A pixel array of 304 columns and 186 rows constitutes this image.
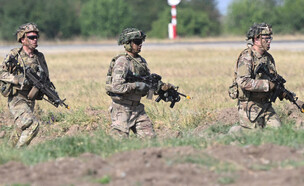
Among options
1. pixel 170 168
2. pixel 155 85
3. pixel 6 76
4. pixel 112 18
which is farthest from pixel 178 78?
pixel 112 18

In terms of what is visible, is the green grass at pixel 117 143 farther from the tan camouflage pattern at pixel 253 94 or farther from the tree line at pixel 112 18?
the tree line at pixel 112 18

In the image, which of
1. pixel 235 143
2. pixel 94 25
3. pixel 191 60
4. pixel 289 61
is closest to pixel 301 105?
pixel 235 143

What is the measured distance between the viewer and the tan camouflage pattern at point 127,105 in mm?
8680

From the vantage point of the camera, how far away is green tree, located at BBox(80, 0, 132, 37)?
50.7 meters

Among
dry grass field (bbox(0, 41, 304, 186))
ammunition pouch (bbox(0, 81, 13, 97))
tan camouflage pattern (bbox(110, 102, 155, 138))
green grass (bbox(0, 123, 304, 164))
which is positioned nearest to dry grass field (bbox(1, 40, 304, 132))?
dry grass field (bbox(0, 41, 304, 186))

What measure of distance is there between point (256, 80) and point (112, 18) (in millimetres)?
42736

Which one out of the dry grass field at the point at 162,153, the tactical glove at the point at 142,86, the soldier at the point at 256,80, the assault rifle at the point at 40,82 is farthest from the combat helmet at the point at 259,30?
the assault rifle at the point at 40,82

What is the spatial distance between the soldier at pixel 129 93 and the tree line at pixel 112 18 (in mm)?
36270

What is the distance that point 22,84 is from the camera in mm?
9031

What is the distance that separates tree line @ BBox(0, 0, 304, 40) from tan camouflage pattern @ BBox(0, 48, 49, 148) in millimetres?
36232

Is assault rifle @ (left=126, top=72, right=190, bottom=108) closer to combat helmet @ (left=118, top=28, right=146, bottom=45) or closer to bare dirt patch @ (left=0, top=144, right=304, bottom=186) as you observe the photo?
combat helmet @ (left=118, top=28, right=146, bottom=45)

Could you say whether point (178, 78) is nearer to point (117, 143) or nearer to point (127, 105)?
point (127, 105)

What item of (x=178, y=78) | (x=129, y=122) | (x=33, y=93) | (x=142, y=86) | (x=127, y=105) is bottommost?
(x=178, y=78)

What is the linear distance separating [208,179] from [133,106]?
314cm
